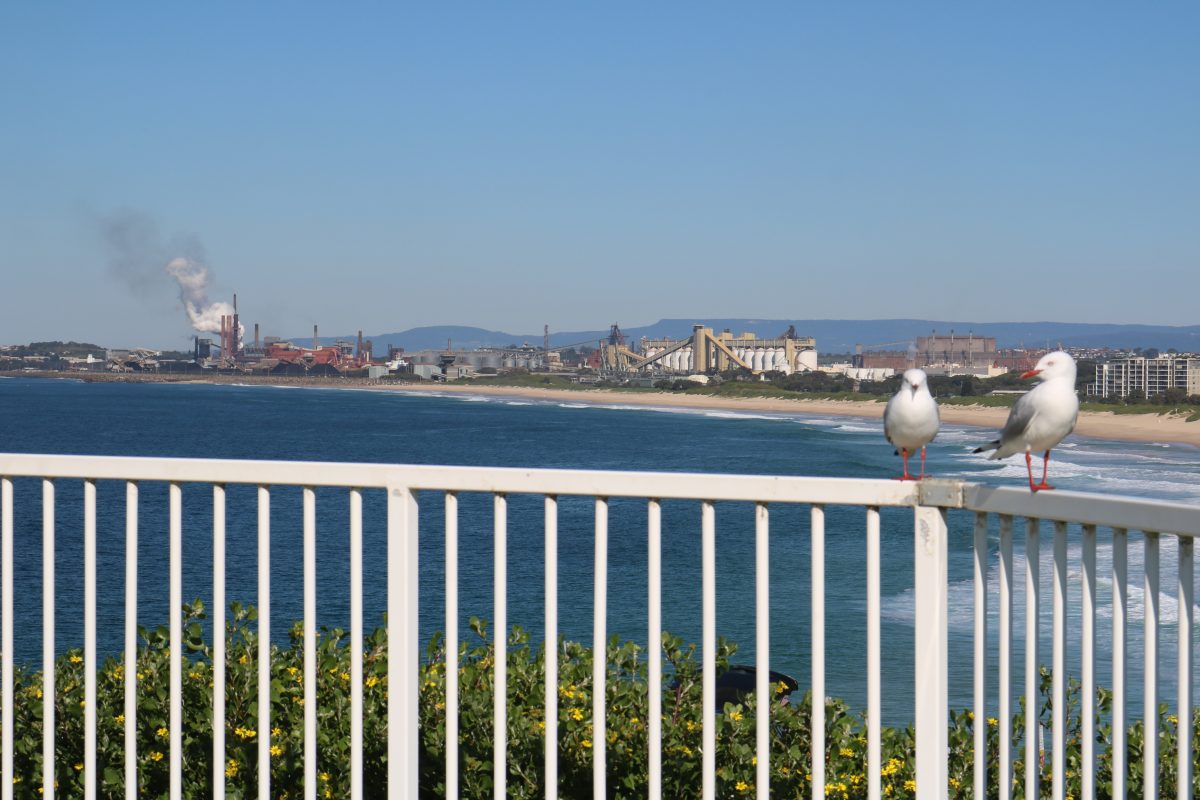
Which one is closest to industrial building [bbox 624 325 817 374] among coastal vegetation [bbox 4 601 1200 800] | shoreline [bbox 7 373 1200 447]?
shoreline [bbox 7 373 1200 447]

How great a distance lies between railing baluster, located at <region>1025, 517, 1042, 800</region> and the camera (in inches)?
87.0

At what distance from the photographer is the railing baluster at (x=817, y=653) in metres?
2.40

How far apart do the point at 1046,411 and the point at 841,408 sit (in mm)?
86154

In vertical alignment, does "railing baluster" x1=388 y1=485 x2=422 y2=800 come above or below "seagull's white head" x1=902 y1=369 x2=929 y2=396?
below

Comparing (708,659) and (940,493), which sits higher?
(940,493)

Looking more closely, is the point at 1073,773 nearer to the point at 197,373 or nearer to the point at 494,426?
the point at 494,426

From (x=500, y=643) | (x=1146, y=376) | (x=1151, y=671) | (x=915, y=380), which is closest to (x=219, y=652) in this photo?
(x=500, y=643)

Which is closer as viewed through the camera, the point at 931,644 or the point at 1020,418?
the point at 931,644

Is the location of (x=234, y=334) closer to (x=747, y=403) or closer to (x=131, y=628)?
(x=747, y=403)

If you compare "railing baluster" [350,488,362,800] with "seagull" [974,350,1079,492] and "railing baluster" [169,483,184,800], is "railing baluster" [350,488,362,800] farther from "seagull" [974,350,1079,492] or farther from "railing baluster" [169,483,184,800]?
"seagull" [974,350,1079,492]

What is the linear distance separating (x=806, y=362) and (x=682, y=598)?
Answer: 406 feet

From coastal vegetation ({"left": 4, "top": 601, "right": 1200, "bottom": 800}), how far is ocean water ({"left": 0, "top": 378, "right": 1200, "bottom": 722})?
52.1 inches

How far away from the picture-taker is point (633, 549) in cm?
2058

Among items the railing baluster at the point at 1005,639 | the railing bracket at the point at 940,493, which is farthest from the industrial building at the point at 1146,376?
the railing bracket at the point at 940,493
